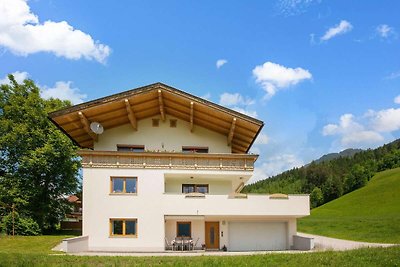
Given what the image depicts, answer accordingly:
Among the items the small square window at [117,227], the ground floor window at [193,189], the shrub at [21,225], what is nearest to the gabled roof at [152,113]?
the ground floor window at [193,189]

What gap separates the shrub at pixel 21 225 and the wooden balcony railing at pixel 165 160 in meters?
14.2

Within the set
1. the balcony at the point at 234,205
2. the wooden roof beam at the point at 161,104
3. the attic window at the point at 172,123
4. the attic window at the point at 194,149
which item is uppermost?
the wooden roof beam at the point at 161,104

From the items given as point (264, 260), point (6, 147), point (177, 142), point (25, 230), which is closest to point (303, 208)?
point (177, 142)

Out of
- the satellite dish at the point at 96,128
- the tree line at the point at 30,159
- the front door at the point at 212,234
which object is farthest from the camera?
the tree line at the point at 30,159

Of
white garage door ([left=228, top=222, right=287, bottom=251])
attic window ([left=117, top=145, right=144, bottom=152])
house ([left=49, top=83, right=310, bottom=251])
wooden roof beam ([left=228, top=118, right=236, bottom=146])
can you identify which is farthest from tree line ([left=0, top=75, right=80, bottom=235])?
white garage door ([left=228, top=222, right=287, bottom=251])

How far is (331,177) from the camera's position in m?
118

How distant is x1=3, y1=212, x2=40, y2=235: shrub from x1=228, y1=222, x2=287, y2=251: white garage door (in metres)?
18.3

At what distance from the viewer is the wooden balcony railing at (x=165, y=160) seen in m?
24.8

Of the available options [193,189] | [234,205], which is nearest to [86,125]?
[193,189]

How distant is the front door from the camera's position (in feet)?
86.4

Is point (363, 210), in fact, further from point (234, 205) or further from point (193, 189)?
point (234, 205)

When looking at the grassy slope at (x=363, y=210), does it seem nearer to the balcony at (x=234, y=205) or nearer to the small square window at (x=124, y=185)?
the balcony at (x=234, y=205)

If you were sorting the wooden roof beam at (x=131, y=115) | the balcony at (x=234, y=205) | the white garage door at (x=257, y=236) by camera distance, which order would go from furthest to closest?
the white garage door at (x=257, y=236) < the wooden roof beam at (x=131, y=115) < the balcony at (x=234, y=205)

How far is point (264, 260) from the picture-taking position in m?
15.8
